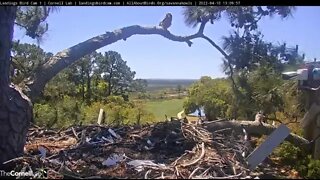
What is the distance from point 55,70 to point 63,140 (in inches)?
57.3

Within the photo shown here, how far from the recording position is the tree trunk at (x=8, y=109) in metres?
2.50

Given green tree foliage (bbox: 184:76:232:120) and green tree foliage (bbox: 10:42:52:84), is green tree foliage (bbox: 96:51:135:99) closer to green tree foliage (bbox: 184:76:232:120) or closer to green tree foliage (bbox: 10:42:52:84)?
green tree foliage (bbox: 184:76:232:120)

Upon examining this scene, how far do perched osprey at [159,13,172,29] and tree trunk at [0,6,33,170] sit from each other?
2.95 m

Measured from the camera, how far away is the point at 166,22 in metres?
5.41

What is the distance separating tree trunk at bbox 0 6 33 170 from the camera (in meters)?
2.50

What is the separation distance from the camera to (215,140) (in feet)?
9.93

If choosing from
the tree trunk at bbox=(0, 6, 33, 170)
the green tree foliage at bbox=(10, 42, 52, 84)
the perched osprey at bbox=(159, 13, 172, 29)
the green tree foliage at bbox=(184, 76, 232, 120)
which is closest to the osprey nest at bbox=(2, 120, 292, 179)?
the tree trunk at bbox=(0, 6, 33, 170)

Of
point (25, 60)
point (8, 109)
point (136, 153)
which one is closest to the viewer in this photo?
point (8, 109)

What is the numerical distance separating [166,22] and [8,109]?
3.31 m

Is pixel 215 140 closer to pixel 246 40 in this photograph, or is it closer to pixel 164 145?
pixel 164 145

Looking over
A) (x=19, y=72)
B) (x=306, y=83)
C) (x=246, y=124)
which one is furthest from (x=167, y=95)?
(x=19, y=72)

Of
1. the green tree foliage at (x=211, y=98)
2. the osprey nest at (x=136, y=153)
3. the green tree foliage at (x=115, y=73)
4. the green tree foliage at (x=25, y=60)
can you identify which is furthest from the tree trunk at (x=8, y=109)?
the green tree foliage at (x=211, y=98)

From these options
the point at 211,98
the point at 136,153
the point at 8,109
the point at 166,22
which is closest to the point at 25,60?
the point at 166,22

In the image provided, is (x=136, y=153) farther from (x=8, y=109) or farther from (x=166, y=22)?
(x=166, y=22)
